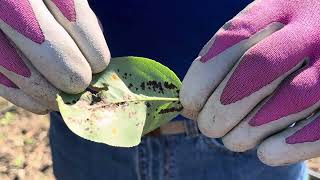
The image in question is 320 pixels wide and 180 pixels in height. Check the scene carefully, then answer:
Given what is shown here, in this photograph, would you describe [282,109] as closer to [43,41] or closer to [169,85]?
[169,85]

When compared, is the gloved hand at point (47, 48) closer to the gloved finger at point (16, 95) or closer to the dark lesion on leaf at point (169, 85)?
the gloved finger at point (16, 95)

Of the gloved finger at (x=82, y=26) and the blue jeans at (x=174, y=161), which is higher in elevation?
the gloved finger at (x=82, y=26)

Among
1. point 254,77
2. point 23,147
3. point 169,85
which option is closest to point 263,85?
point 254,77

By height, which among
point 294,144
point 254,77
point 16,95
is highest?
point 16,95

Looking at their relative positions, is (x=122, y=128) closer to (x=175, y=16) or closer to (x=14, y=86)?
(x=14, y=86)

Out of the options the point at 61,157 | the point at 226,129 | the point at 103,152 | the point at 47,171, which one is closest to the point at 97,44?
the point at 226,129

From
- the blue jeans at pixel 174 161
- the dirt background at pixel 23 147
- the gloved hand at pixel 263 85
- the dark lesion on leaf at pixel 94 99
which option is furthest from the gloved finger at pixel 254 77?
the dirt background at pixel 23 147

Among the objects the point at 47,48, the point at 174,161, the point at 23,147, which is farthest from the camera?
the point at 23,147
